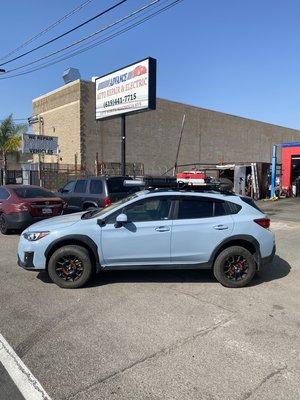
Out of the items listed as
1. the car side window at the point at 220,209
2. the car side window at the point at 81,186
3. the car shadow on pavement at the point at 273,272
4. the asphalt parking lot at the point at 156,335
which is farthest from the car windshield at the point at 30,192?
the car shadow on pavement at the point at 273,272

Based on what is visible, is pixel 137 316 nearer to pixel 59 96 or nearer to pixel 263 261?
pixel 263 261

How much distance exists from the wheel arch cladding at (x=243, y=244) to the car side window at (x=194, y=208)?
52 cm

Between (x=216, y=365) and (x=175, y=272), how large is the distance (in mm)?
3557

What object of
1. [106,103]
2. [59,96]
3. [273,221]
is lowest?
[273,221]

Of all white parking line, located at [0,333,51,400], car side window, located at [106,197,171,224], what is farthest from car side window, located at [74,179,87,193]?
white parking line, located at [0,333,51,400]

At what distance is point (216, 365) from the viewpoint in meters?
4.18

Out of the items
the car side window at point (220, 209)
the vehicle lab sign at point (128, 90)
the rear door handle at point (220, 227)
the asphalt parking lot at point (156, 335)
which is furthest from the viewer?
the vehicle lab sign at point (128, 90)

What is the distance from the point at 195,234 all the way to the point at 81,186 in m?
7.54

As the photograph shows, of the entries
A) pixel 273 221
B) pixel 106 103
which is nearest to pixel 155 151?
pixel 106 103

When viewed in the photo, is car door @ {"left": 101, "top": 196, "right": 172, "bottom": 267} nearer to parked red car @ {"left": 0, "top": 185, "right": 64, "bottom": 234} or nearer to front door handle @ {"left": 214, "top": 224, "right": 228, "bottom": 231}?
front door handle @ {"left": 214, "top": 224, "right": 228, "bottom": 231}

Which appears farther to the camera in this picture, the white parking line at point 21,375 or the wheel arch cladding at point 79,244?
the wheel arch cladding at point 79,244

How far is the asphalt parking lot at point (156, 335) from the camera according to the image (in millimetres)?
3803

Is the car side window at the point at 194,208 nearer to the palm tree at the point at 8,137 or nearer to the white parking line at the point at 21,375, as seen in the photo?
the white parking line at the point at 21,375

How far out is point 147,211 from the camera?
275 inches
